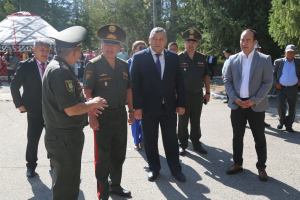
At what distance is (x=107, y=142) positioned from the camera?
3.34m

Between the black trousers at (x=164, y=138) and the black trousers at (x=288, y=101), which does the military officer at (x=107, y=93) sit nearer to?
the black trousers at (x=164, y=138)

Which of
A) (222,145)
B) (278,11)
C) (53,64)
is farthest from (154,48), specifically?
(278,11)

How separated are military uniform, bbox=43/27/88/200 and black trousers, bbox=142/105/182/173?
1.49 m

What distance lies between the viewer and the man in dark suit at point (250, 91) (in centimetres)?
379

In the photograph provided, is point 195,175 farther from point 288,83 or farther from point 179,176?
point 288,83

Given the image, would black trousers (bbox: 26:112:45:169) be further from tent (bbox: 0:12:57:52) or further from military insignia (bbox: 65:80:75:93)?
tent (bbox: 0:12:57:52)

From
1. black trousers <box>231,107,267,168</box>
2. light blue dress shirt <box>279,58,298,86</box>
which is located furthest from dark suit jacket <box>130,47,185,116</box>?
light blue dress shirt <box>279,58,298,86</box>

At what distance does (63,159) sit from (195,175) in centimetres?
223

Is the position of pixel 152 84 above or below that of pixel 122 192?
above

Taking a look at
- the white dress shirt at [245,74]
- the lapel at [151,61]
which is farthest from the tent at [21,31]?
the white dress shirt at [245,74]

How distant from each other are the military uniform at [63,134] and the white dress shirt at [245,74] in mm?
2433

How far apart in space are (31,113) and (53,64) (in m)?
1.88

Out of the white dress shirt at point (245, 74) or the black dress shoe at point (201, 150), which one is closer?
the white dress shirt at point (245, 74)

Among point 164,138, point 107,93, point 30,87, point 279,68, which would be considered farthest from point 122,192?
point 279,68
